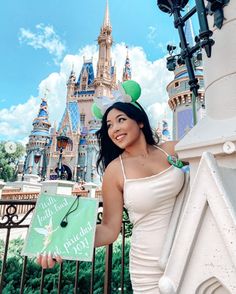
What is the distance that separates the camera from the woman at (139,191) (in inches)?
46.5

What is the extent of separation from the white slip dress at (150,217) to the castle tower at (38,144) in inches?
1475

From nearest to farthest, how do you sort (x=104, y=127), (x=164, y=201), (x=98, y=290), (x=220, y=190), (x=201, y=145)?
(x=220, y=190) → (x=201, y=145) → (x=164, y=201) → (x=104, y=127) → (x=98, y=290)

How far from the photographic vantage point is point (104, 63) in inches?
1800

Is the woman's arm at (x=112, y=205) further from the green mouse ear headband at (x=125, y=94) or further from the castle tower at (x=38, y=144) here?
the castle tower at (x=38, y=144)

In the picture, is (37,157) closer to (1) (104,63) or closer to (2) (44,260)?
(1) (104,63)

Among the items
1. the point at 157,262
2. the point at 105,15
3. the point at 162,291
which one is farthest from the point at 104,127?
the point at 105,15

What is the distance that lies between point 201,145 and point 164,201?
13.4 inches

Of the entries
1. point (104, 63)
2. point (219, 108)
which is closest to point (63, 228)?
point (219, 108)

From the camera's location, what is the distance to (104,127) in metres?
1.60

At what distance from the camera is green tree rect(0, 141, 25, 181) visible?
40438 mm

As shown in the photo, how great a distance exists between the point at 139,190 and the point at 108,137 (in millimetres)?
541

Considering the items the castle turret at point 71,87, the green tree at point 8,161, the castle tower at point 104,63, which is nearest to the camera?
the green tree at point 8,161

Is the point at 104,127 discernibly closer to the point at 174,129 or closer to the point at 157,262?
the point at 157,262

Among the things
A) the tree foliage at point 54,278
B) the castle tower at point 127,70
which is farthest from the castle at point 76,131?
the tree foliage at point 54,278
